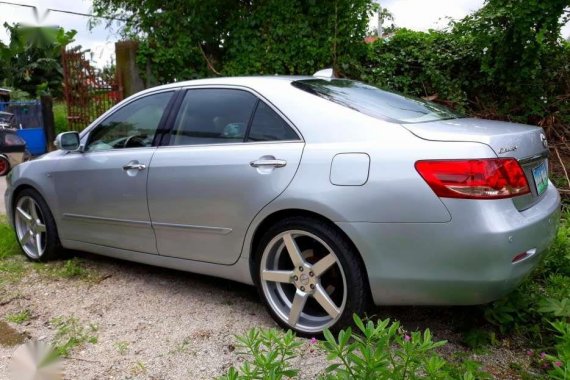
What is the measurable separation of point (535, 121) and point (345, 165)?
549cm

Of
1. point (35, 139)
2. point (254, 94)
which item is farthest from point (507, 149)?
point (35, 139)

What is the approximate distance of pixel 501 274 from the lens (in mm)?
2422

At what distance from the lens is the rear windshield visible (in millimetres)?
2990

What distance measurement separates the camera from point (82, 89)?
9820 millimetres

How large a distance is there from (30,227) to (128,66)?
179 inches

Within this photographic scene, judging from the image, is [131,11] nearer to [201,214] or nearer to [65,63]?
[65,63]

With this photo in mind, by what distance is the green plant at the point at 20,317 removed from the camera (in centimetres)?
334

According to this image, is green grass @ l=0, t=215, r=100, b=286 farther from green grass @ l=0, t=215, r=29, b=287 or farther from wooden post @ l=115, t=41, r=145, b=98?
wooden post @ l=115, t=41, r=145, b=98

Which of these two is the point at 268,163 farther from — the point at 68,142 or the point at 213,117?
the point at 68,142

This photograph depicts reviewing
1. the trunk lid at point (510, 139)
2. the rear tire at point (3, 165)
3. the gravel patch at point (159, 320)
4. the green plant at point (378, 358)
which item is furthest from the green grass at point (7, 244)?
the rear tire at point (3, 165)

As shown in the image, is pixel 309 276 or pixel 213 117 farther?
pixel 213 117

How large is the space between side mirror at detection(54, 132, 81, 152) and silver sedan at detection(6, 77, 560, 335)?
0.03ft

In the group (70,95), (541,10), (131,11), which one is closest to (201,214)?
(541,10)

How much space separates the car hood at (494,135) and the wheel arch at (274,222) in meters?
0.62
